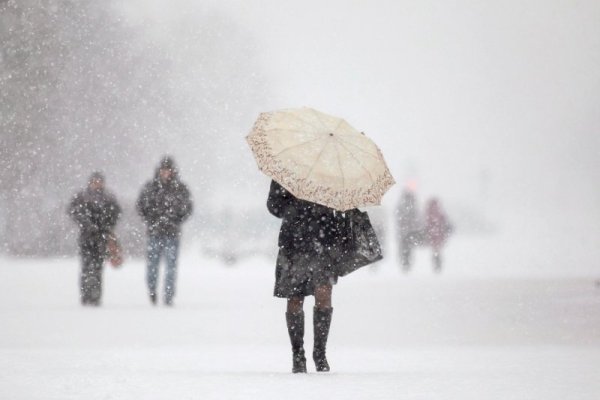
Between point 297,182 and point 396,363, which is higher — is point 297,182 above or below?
above

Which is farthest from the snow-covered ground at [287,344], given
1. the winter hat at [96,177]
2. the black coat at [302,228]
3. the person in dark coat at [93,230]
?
the winter hat at [96,177]

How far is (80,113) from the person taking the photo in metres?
33.1

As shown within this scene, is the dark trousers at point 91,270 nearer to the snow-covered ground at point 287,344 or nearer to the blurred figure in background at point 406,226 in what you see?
the snow-covered ground at point 287,344

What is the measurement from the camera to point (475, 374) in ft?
27.7

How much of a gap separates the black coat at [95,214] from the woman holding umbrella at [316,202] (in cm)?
718

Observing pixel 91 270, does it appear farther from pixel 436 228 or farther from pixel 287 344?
pixel 436 228

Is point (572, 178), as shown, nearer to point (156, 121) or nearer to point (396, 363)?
point (156, 121)

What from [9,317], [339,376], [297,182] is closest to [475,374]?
[339,376]

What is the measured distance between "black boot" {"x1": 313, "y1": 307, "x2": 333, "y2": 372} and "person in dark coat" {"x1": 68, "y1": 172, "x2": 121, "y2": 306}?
23.4 ft

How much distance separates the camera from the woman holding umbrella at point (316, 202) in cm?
805

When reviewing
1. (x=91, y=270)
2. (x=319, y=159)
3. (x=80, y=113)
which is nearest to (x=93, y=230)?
(x=91, y=270)

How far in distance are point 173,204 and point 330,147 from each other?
728 cm

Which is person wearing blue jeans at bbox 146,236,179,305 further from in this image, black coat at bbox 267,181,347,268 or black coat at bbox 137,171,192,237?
black coat at bbox 267,181,347,268

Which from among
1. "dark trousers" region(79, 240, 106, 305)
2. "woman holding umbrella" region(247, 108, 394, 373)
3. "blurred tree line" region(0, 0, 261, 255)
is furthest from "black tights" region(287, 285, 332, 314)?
"blurred tree line" region(0, 0, 261, 255)
